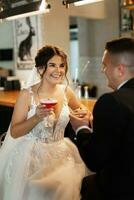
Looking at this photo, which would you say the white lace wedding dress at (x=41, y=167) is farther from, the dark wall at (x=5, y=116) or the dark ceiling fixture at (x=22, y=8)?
the dark wall at (x=5, y=116)

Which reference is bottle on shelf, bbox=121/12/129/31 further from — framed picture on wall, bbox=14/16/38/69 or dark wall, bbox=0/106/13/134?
dark wall, bbox=0/106/13/134

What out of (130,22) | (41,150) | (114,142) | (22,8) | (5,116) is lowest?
(5,116)

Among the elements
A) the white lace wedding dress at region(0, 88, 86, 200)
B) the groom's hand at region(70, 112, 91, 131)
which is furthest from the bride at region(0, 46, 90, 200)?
the groom's hand at region(70, 112, 91, 131)

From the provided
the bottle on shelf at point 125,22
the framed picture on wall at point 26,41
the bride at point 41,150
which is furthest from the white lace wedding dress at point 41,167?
the bottle on shelf at point 125,22

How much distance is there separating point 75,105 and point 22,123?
1.84 feet

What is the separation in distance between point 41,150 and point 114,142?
0.90 metres

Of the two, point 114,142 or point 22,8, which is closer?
point 114,142

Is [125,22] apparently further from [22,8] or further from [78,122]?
[78,122]

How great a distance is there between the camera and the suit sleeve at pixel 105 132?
150 cm

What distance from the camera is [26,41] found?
4973mm

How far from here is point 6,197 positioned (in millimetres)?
2330

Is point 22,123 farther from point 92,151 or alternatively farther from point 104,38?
point 104,38

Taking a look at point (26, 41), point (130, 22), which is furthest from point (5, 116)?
point (130, 22)

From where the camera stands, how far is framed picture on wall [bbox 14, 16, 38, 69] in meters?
4.79
